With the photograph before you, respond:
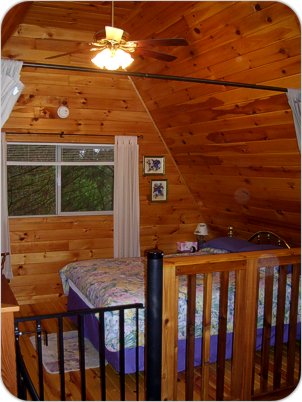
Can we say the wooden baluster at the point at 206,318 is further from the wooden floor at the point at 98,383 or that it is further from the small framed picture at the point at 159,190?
the small framed picture at the point at 159,190

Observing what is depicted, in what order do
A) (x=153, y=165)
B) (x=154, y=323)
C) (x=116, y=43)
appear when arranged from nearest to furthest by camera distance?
(x=154, y=323), (x=116, y=43), (x=153, y=165)

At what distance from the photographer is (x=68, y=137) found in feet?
18.2

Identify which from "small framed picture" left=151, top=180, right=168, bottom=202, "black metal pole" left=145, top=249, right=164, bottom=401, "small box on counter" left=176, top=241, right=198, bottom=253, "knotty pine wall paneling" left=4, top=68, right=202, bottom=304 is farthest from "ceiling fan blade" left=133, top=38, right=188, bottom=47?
"small box on counter" left=176, top=241, right=198, bottom=253

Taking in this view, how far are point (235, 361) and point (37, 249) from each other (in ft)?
11.3

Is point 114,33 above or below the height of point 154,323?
above

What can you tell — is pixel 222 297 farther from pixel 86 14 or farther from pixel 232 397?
pixel 86 14

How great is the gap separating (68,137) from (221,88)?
240 centimetres

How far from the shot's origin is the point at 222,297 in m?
2.68

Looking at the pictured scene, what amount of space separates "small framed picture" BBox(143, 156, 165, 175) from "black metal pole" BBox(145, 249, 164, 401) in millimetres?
3776

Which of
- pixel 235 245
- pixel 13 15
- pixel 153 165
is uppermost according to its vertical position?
pixel 13 15

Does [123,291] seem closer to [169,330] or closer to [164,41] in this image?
[169,330]

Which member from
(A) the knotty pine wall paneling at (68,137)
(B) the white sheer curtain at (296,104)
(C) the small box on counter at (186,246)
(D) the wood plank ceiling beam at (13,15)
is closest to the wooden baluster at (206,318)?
(B) the white sheer curtain at (296,104)

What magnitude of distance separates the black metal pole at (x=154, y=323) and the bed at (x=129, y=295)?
119 centimetres

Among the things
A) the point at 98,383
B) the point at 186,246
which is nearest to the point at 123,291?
the point at 98,383
